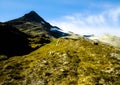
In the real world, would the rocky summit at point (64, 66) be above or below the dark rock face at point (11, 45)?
below

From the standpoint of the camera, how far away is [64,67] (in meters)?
57.2

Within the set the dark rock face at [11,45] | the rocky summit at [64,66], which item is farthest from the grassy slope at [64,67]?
the dark rock face at [11,45]

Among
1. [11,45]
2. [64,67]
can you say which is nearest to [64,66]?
[64,67]

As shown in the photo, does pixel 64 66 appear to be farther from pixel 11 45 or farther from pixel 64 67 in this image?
pixel 11 45

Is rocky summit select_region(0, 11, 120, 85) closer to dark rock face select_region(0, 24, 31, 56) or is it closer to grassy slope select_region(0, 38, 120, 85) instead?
grassy slope select_region(0, 38, 120, 85)

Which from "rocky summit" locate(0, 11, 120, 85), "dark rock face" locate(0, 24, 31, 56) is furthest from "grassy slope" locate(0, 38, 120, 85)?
"dark rock face" locate(0, 24, 31, 56)

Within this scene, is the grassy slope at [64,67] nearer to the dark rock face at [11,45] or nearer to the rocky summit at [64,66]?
the rocky summit at [64,66]

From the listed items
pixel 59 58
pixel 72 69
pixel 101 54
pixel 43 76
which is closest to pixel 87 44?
pixel 101 54

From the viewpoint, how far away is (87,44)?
2918 inches

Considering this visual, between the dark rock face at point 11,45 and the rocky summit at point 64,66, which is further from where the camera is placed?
the dark rock face at point 11,45

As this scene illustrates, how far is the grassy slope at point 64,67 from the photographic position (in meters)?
51.5

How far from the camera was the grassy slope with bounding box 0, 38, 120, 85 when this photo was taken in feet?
169

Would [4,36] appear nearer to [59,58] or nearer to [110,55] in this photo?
[59,58]

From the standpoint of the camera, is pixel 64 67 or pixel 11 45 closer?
pixel 64 67
